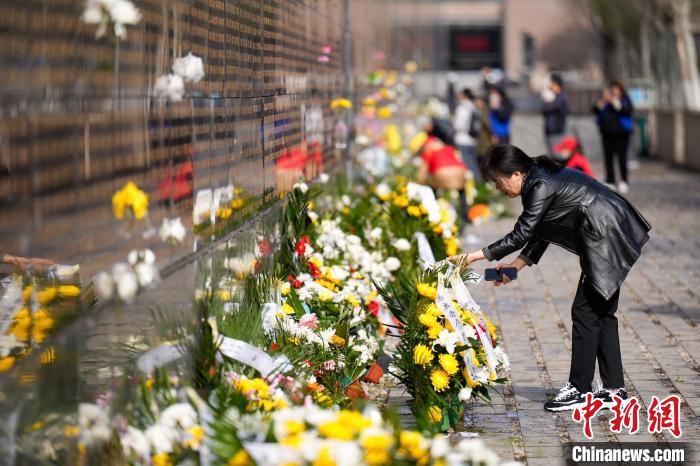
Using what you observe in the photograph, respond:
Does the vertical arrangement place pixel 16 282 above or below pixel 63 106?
below

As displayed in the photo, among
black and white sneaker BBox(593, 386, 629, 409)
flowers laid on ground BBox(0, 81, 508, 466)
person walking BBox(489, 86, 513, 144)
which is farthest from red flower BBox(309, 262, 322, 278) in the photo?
person walking BBox(489, 86, 513, 144)

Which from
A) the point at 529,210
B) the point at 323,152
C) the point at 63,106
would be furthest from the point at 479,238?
the point at 63,106

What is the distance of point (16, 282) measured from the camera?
137 inches

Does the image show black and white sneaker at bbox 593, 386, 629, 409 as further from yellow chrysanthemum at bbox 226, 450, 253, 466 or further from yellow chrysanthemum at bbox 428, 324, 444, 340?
yellow chrysanthemum at bbox 226, 450, 253, 466

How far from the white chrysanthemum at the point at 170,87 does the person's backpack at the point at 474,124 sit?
13.4m

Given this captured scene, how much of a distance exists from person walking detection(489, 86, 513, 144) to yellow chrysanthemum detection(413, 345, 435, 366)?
14.2 m

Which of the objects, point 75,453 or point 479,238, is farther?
point 479,238

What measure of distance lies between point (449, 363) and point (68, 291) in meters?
2.50

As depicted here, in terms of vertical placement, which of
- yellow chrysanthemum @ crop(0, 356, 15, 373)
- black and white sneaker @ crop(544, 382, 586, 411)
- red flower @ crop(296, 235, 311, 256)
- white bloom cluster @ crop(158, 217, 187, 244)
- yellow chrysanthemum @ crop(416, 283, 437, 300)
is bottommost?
black and white sneaker @ crop(544, 382, 586, 411)

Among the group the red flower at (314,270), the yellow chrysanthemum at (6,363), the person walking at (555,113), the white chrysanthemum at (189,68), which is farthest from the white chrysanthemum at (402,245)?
the person walking at (555,113)

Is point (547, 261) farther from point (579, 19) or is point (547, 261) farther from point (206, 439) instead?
point (579, 19)

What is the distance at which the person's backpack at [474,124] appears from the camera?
18234 millimetres

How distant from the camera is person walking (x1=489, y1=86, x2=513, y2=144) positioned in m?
20.1

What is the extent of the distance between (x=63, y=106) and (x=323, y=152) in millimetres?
7086
